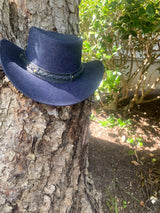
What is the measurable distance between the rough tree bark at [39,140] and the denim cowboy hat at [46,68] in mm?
144

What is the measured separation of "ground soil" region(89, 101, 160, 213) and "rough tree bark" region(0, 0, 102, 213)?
1.17 meters

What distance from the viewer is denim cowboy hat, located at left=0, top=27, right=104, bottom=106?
958 mm

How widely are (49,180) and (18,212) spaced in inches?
10.8

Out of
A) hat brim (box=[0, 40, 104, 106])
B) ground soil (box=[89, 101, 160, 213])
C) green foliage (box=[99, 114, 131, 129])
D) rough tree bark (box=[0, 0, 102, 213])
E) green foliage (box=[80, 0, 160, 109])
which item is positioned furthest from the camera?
ground soil (box=[89, 101, 160, 213])

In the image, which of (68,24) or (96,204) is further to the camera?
(96,204)

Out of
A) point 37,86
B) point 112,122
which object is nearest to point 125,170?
point 112,122

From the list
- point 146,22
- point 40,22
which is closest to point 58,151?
point 40,22

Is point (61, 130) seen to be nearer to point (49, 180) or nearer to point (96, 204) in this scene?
point (49, 180)

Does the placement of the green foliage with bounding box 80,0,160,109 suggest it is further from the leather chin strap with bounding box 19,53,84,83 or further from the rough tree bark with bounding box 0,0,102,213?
the leather chin strap with bounding box 19,53,84,83

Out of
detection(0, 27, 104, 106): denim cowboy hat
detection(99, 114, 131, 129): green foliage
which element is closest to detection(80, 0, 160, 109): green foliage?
detection(99, 114, 131, 129): green foliage

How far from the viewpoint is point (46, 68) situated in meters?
1.02

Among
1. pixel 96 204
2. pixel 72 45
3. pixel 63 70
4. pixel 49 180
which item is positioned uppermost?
pixel 72 45

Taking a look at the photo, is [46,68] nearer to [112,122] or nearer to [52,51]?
[52,51]

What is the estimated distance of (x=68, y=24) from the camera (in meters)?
1.34
